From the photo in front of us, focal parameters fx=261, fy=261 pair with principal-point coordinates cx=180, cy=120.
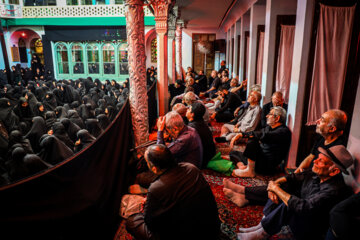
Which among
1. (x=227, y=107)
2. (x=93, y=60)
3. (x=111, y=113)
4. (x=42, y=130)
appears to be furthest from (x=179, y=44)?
(x=42, y=130)

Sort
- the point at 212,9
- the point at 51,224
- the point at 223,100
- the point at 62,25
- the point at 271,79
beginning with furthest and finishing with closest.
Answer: the point at 62,25, the point at 212,9, the point at 223,100, the point at 271,79, the point at 51,224

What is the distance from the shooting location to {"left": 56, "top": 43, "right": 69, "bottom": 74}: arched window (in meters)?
17.5

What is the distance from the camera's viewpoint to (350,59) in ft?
11.4

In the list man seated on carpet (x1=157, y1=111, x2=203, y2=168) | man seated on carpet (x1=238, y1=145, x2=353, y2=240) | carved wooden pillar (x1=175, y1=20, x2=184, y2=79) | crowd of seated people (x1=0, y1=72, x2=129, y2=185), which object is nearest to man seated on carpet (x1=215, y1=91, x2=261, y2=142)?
man seated on carpet (x1=157, y1=111, x2=203, y2=168)

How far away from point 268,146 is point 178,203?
86.9 inches

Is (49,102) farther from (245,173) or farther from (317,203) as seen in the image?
(317,203)

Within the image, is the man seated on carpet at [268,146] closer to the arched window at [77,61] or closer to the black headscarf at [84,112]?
the black headscarf at [84,112]

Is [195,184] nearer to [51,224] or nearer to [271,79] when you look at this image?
[51,224]

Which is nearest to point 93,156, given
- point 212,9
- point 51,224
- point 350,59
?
point 51,224

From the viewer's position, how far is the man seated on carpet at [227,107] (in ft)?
21.3

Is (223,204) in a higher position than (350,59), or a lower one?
lower

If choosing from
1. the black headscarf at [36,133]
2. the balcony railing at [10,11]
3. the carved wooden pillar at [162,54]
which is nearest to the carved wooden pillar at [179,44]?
the carved wooden pillar at [162,54]

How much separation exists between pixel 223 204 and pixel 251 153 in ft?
3.01

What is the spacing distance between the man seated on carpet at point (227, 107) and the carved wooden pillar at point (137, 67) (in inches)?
110
